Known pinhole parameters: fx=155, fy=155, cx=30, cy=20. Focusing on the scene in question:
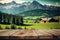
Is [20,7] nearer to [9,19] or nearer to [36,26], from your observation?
[9,19]

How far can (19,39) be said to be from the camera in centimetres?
215

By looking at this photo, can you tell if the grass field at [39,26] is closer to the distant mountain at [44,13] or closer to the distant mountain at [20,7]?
the distant mountain at [44,13]

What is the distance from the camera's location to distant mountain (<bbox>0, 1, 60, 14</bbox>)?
2670 millimetres

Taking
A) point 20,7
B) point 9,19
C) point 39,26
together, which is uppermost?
point 20,7

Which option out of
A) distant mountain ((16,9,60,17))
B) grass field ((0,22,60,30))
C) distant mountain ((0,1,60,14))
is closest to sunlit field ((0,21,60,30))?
grass field ((0,22,60,30))

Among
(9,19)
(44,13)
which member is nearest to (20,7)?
(9,19)

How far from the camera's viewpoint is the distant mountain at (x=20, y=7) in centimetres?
267

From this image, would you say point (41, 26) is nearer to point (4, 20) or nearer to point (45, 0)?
point (45, 0)

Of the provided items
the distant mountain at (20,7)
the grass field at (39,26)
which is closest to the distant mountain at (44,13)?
the distant mountain at (20,7)

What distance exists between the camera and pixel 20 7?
2.69 m

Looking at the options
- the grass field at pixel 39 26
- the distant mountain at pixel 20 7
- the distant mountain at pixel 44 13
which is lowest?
the grass field at pixel 39 26

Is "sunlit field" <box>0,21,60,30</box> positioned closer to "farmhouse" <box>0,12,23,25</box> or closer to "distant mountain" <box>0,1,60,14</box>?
"farmhouse" <box>0,12,23,25</box>

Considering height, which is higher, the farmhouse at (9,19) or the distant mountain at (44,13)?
the distant mountain at (44,13)

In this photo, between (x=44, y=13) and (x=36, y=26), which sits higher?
(x=44, y=13)
